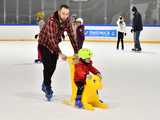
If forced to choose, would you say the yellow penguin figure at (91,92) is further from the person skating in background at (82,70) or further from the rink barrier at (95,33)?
the rink barrier at (95,33)

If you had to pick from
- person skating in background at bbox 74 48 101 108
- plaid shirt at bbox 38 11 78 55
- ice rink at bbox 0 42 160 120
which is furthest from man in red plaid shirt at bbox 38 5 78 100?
ice rink at bbox 0 42 160 120

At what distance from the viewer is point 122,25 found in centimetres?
1520

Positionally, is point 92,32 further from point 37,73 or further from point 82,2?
point 37,73

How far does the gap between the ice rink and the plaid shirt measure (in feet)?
2.32

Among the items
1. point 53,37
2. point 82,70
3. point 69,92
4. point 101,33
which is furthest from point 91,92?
point 101,33

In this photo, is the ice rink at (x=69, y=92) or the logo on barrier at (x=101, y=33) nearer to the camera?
the ice rink at (x=69, y=92)

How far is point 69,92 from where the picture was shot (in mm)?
6676

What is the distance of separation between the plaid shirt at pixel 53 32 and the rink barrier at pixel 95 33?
42.3 ft

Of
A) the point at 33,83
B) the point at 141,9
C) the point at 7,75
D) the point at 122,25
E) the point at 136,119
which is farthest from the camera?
the point at 141,9

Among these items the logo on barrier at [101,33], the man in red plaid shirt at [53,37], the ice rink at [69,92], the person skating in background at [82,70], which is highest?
the man in red plaid shirt at [53,37]

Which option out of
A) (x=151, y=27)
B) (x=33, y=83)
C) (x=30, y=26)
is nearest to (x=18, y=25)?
(x=30, y=26)

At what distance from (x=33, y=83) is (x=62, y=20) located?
2137 millimetres

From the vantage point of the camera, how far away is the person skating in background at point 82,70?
5516 mm

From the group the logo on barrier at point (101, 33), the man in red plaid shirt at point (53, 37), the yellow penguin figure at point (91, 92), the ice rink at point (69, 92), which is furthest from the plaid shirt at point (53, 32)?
the logo on barrier at point (101, 33)
